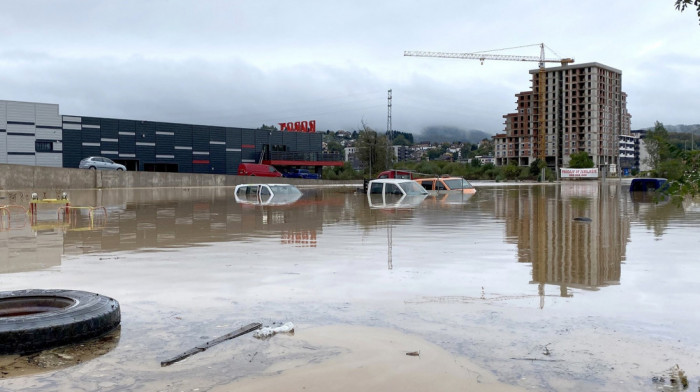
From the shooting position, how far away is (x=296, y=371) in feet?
15.6

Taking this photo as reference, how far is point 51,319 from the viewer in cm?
549

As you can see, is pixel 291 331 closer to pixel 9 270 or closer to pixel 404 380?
pixel 404 380

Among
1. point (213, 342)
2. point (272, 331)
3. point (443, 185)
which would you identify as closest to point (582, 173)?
point (443, 185)

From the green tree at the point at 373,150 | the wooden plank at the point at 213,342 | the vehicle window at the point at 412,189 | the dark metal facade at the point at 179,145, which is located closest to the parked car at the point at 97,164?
the dark metal facade at the point at 179,145

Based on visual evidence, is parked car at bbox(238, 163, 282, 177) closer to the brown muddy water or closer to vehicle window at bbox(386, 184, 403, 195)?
vehicle window at bbox(386, 184, 403, 195)

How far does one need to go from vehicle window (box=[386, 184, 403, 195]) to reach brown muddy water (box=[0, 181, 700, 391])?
74.2 ft

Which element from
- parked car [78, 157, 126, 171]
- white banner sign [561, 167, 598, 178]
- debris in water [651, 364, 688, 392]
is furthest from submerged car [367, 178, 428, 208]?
white banner sign [561, 167, 598, 178]

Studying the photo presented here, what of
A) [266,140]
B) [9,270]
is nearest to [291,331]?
[9,270]

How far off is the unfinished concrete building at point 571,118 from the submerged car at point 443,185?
5317 inches

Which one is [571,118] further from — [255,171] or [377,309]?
[377,309]

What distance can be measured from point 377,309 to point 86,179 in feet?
163

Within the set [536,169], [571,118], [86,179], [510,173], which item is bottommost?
[86,179]

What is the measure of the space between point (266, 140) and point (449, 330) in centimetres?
9510

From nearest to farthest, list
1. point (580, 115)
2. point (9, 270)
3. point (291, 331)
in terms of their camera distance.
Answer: point (291, 331) < point (9, 270) < point (580, 115)
